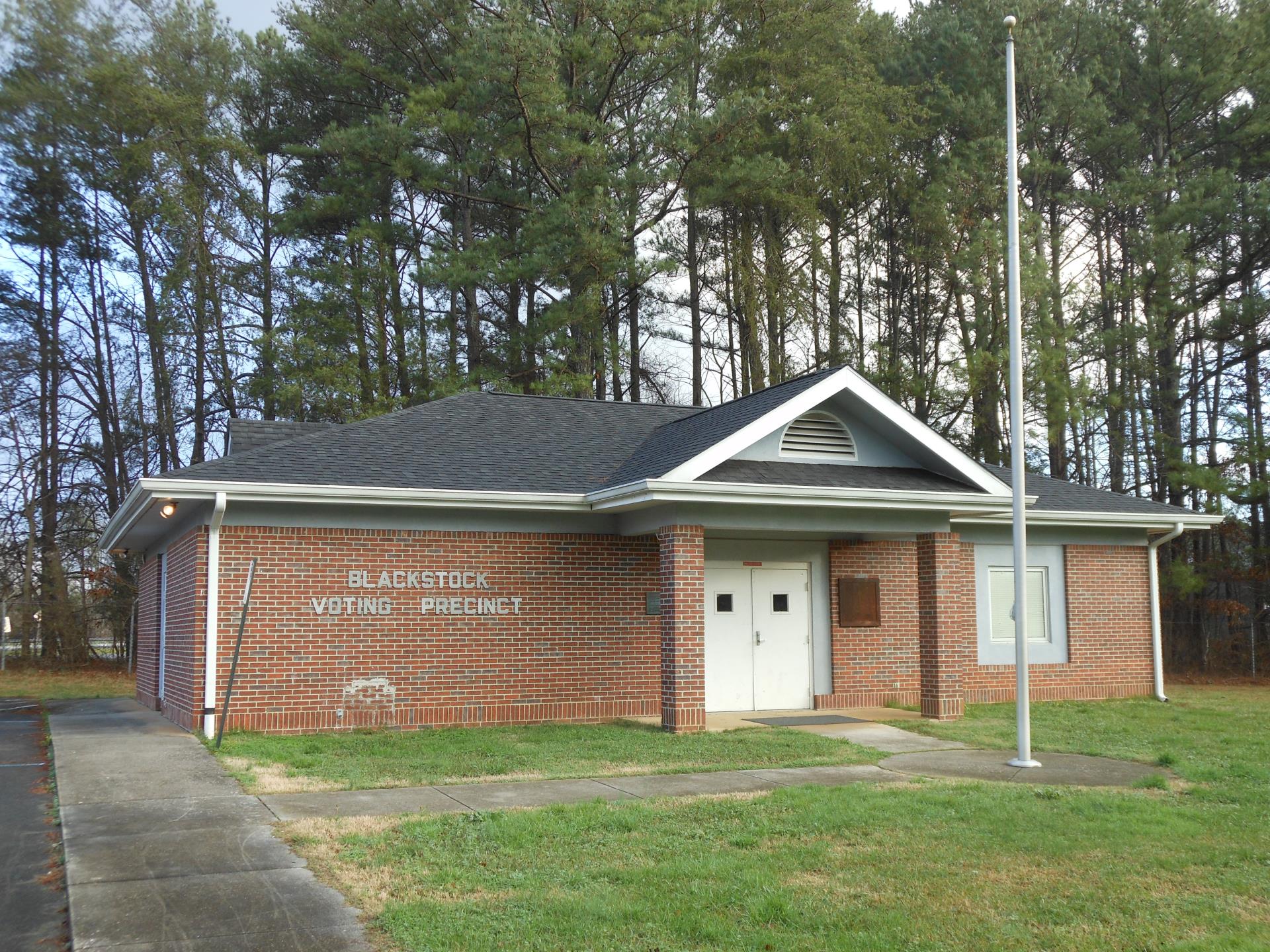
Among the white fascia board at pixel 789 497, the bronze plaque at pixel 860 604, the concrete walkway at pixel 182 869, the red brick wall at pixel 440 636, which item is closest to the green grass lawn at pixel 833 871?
the concrete walkway at pixel 182 869

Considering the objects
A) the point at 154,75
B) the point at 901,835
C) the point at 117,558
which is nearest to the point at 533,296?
the point at 154,75

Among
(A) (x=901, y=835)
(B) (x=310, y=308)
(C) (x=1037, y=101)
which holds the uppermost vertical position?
(C) (x=1037, y=101)

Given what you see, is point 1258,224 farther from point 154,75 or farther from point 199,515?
point 154,75

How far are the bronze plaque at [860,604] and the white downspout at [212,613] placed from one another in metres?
9.00

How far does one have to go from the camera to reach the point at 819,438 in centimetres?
1498

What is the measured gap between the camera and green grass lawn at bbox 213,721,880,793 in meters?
10.0

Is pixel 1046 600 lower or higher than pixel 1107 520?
lower

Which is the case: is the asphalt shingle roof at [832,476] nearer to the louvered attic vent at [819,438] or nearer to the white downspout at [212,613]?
the louvered attic vent at [819,438]

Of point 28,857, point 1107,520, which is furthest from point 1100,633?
point 28,857

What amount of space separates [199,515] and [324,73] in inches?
835

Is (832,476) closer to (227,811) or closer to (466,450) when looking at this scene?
(466,450)

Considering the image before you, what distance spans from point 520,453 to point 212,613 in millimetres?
4868

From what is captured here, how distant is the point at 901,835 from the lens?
7.61m

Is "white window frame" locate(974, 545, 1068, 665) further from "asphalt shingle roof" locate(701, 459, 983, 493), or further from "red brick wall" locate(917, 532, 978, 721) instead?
"asphalt shingle roof" locate(701, 459, 983, 493)
